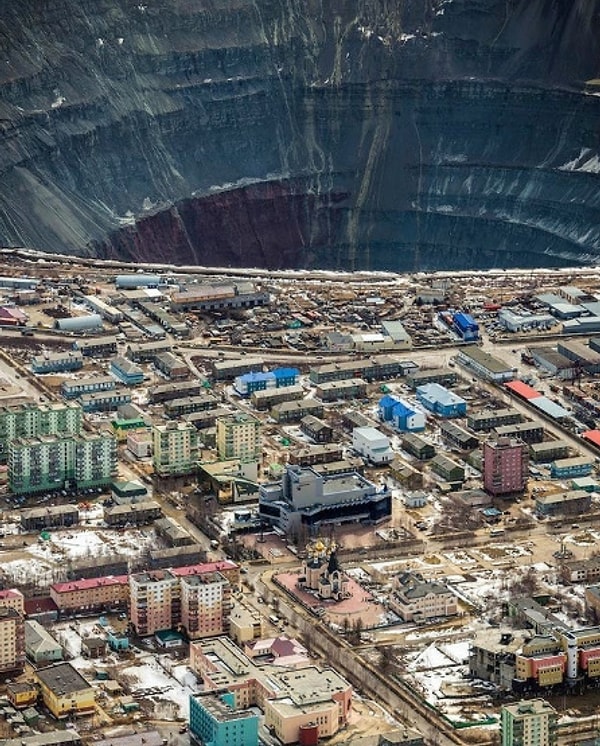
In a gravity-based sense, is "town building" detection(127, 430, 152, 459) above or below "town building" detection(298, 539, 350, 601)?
above

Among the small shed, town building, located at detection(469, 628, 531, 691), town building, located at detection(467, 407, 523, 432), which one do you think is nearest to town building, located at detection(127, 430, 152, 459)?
town building, located at detection(467, 407, 523, 432)

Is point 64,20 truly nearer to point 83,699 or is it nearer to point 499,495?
point 499,495

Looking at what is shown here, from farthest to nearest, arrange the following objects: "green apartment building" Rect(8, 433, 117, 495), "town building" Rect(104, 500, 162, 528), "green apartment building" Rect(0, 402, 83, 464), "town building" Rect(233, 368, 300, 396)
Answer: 1. "town building" Rect(233, 368, 300, 396)
2. "green apartment building" Rect(0, 402, 83, 464)
3. "green apartment building" Rect(8, 433, 117, 495)
4. "town building" Rect(104, 500, 162, 528)

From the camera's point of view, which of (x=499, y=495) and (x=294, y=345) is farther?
(x=294, y=345)

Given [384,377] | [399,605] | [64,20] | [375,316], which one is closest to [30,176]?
[64,20]

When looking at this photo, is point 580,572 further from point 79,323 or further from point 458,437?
point 79,323

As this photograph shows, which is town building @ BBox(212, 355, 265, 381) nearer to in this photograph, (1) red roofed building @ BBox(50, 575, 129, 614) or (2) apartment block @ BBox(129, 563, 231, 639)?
(1) red roofed building @ BBox(50, 575, 129, 614)

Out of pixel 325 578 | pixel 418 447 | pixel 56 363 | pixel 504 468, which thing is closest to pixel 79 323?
pixel 56 363
